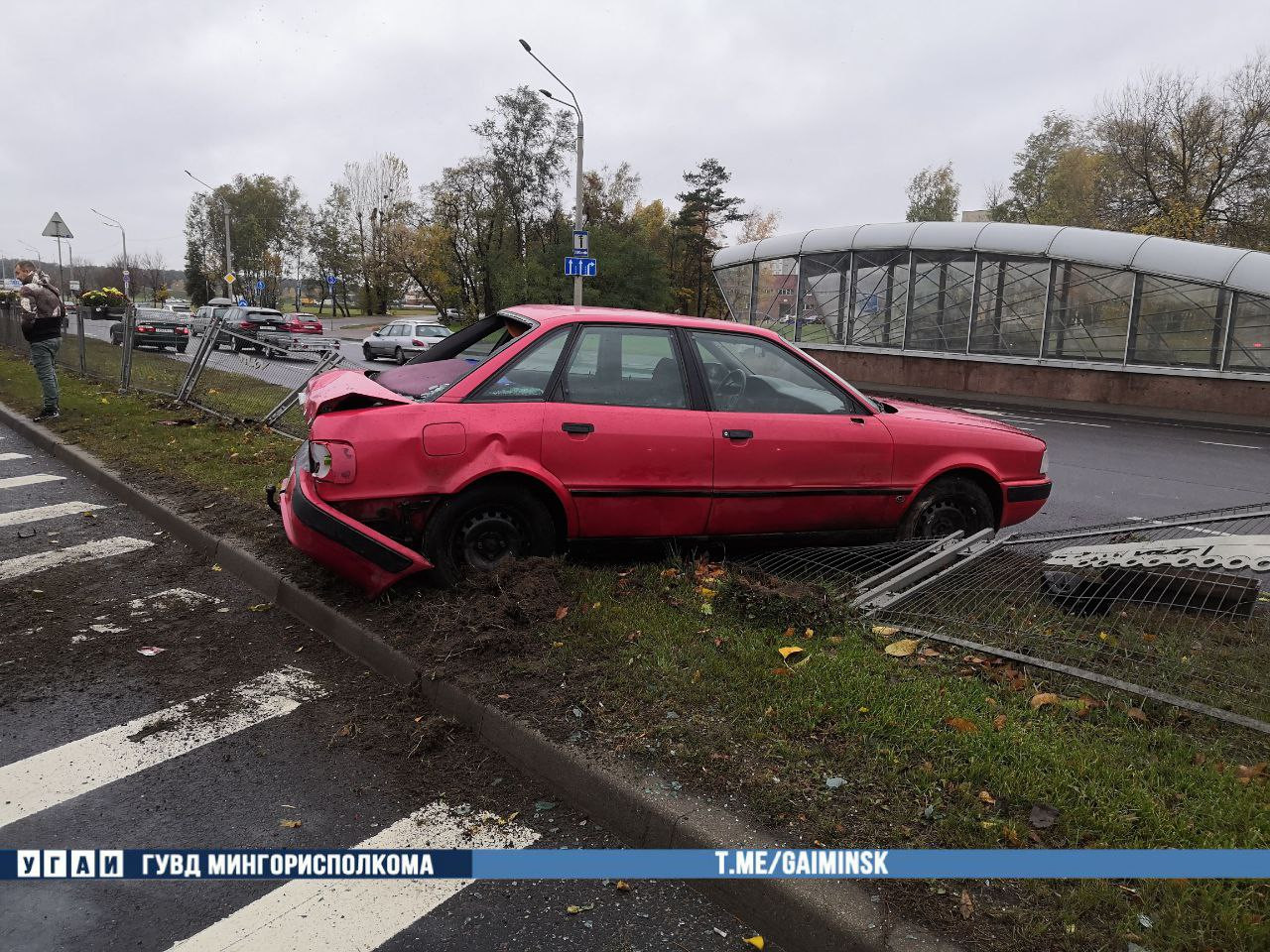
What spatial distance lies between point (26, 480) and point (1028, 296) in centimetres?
2098

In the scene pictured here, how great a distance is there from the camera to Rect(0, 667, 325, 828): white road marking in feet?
10.1

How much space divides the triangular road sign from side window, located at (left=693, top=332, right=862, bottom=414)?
795 inches

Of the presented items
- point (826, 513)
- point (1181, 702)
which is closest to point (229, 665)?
point (826, 513)

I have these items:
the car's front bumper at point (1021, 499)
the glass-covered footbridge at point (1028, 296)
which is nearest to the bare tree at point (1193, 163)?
the glass-covered footbridge at point (1028, 296)

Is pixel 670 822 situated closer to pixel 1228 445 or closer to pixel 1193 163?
pixel 1228 445

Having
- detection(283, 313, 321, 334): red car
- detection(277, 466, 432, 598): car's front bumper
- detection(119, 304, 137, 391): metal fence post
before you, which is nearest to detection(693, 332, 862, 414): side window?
detection(277, 466, 432, 598): car's front bumper

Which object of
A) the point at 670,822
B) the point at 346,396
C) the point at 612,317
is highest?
the point at 612,317

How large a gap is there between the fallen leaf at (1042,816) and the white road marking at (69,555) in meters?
5.79

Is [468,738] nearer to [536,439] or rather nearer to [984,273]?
[536,439]

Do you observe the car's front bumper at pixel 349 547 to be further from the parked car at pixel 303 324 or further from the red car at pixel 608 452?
the parked car at pixel 303 324

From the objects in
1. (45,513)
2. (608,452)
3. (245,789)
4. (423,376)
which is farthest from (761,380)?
(45,513)

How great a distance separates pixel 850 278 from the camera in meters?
24.8

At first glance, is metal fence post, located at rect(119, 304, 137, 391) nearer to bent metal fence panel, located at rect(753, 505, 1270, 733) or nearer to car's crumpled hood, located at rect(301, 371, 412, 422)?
car's crumpled hood, located at rect(301, 371, 412, 422)

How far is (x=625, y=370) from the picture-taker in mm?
4988
